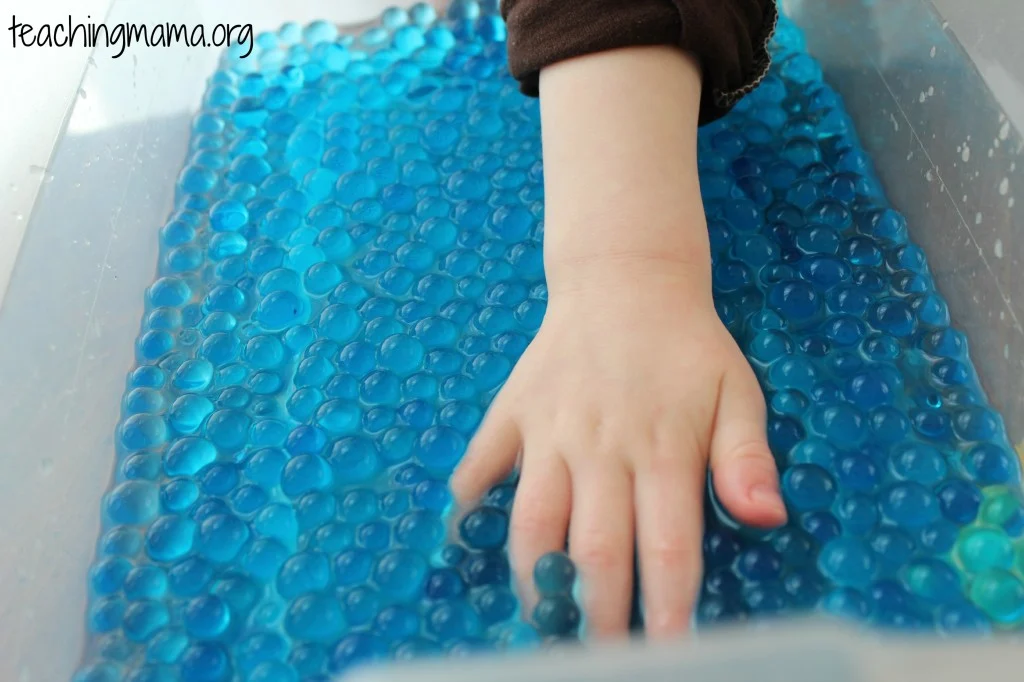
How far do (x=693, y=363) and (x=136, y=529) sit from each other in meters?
0.31

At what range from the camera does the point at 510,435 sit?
1.62ft

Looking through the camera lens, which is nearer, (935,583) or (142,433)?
(935,583)

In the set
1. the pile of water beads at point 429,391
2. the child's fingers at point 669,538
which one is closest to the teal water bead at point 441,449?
the pile of water beads at point 429,391

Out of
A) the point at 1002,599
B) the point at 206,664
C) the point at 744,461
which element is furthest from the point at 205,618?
the point at 1002,599

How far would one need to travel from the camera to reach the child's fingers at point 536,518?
17.8 inches

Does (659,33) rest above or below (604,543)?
above

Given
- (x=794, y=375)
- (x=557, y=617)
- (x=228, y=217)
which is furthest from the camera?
(x=228, y=217)

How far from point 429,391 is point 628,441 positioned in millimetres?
131

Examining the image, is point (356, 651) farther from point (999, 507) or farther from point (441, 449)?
point (999, 507)

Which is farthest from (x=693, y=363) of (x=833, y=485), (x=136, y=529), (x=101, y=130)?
(x=101, y=130)

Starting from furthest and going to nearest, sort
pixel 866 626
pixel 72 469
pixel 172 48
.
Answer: pixel 172 48, pixel 72 469, pixel 866 626

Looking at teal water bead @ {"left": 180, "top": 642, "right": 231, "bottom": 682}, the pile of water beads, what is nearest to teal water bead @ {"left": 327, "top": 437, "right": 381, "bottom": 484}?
the pile of water beads

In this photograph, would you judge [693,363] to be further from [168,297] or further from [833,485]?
[168,297]

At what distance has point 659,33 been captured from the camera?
0.57m
